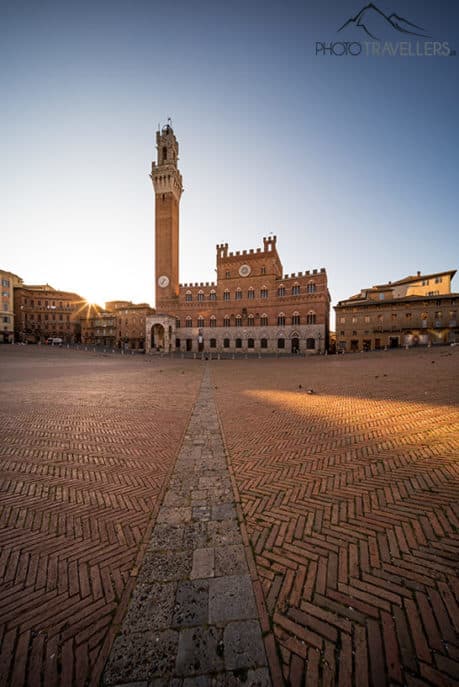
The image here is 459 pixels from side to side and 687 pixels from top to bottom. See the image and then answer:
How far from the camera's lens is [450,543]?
9.46 feet

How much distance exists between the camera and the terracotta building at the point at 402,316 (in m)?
40.1

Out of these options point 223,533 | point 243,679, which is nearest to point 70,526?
point 223,533

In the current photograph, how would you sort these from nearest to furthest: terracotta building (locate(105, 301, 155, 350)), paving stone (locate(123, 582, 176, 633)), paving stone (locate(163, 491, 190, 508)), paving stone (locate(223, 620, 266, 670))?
paving stone (locate(223, 620, 266, 670))
paving stone (locate(123, 582, 176, 633))
paving stone (locate(163, 491, 190, 508))
terracotta building (locate(105, 301, 155, 350))

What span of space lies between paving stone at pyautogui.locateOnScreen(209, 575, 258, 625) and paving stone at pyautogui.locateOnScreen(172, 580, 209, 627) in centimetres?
5

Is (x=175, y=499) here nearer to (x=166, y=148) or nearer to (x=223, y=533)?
(x=223, y=533)

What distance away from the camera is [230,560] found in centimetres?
271

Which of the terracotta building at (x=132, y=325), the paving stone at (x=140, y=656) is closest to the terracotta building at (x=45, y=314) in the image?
the terracotta building at (x=132, y=325)

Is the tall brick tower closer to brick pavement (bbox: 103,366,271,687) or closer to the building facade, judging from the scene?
the building facade

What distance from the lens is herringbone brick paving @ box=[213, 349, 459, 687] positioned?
1.89 m

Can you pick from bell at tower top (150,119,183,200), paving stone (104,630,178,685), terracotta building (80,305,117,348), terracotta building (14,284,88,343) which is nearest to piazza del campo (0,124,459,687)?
paving stone (104,630,178,685)

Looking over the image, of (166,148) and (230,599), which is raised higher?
(166,148)

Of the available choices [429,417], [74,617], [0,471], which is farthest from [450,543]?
[0,471]

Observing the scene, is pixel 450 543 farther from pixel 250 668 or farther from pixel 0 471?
pixel 0 471

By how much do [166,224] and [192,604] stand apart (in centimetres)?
5177
